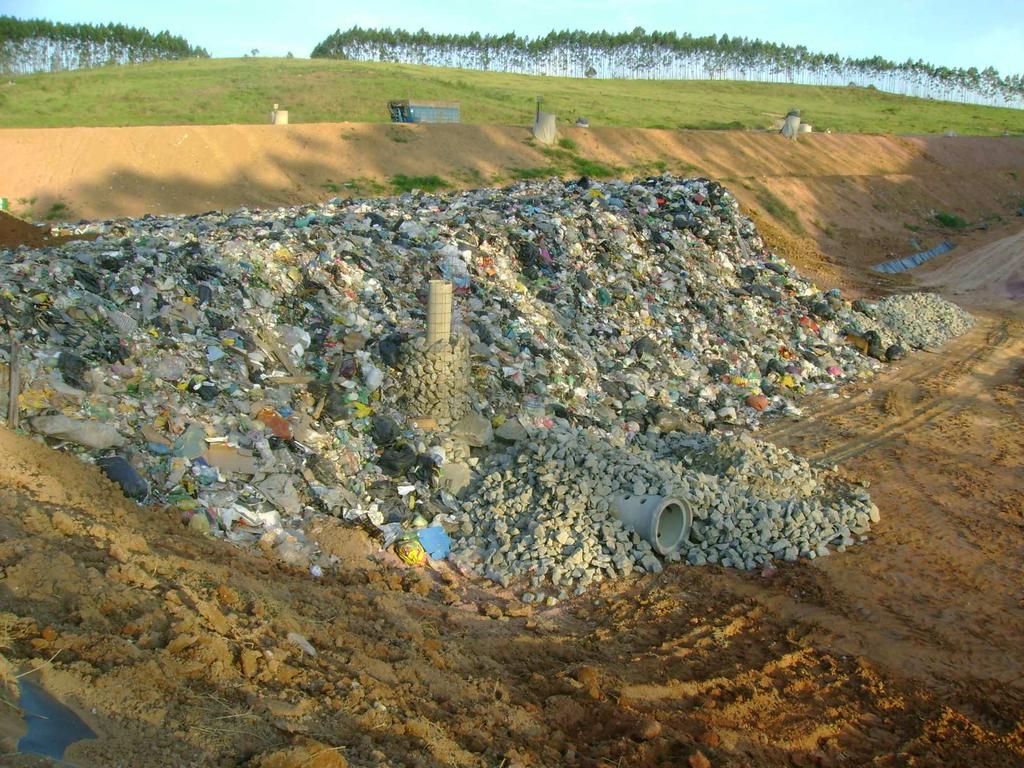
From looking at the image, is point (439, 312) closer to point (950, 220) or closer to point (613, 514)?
point (613, 514)

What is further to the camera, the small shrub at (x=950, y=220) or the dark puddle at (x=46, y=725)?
the small shrub at (x=950, y=220)

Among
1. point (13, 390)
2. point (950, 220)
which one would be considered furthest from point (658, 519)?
point (950, 220)

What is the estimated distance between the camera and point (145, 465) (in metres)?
5.62

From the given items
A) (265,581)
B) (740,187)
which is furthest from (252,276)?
(740,187)

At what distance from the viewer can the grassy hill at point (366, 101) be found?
28.5m

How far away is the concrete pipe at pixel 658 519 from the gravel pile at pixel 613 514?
0.07m

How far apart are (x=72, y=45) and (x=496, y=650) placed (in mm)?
63982

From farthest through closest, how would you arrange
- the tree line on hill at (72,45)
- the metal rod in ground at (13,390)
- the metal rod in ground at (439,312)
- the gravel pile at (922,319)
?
the tree line on hill at (72,45), the gravel pile at (922,319), the metal rod in ground at (439,312), the metal rod in ground at (13,390)

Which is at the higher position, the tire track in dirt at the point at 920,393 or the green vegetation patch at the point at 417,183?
the green vegetation patch at the point at 417,183

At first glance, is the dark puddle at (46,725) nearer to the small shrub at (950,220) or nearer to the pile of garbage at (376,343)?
the pile of garbage at (376,343)

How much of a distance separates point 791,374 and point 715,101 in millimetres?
38041

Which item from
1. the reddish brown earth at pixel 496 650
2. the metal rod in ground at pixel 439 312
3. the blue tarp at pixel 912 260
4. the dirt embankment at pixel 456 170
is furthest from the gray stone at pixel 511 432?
the blue tarp at pixel 912 260

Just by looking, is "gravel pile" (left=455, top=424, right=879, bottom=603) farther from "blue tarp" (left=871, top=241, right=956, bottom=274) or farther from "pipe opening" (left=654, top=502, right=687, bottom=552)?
"blue tarp" (left=871, top=241, right=956, bottom=274)

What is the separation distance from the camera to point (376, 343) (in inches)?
299
